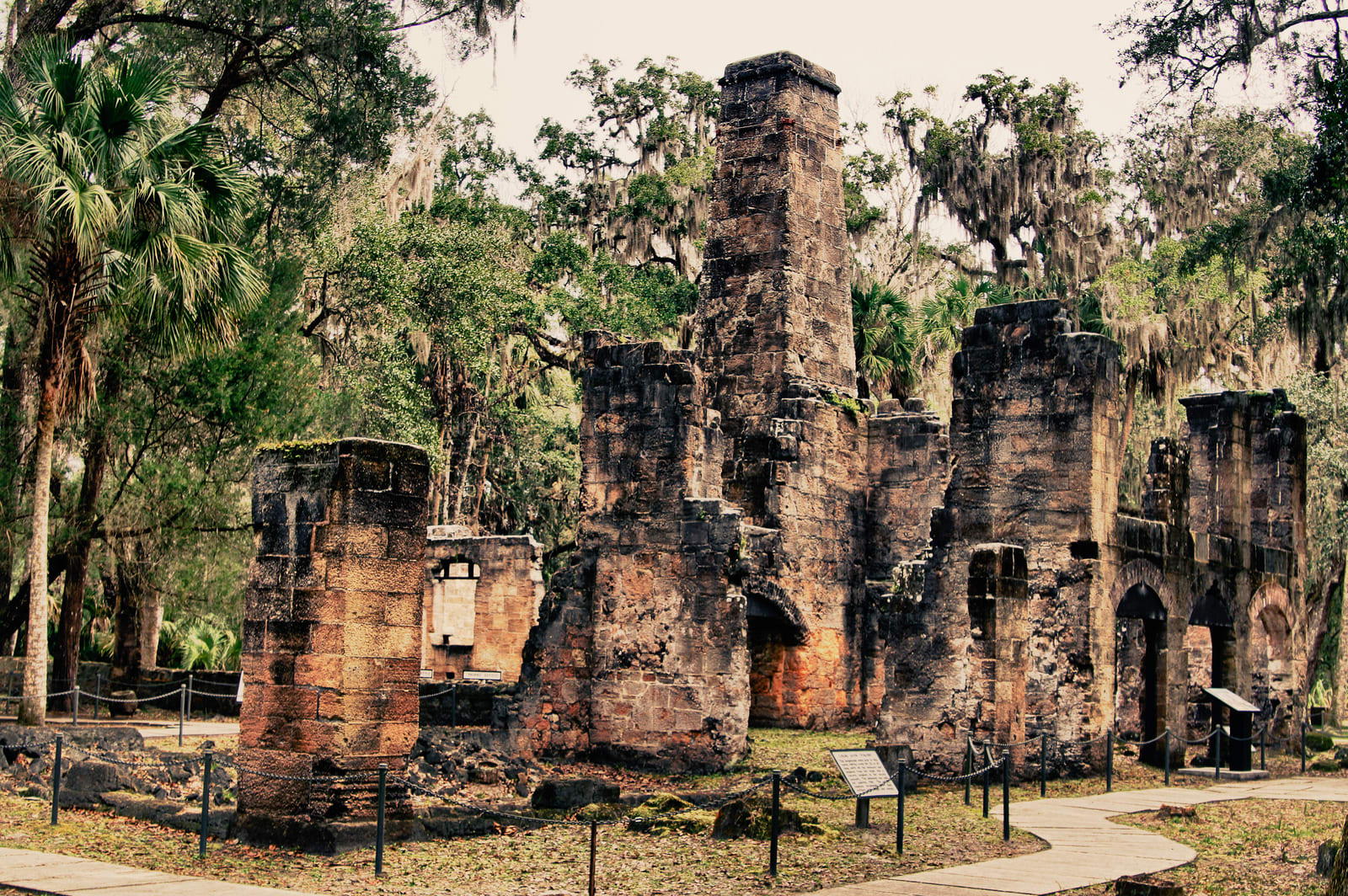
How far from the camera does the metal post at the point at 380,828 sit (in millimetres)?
9734

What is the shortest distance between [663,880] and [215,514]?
14.4 m

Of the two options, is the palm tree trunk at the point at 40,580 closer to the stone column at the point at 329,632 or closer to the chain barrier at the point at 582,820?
the stone column at the point at 329,632

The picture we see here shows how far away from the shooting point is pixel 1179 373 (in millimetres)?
32406

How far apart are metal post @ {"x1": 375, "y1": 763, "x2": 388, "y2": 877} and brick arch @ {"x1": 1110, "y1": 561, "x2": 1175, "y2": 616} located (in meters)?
9.85

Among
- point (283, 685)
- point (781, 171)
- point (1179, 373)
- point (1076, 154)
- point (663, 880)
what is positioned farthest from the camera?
point (1076, 154)

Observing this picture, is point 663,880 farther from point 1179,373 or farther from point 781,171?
point 1179,373

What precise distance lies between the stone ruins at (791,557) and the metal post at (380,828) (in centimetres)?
48

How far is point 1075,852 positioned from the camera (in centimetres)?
1088

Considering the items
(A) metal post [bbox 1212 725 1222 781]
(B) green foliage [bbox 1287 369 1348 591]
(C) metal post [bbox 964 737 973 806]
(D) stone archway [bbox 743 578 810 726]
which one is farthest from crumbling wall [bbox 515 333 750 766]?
(B) green foliage [bbox 1287 369 1348 591]

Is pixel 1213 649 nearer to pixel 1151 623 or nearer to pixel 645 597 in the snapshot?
pixel 1151 623

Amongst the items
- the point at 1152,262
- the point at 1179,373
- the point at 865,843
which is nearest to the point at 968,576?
the point at 865,843

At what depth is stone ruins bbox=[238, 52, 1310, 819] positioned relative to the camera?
10977mm

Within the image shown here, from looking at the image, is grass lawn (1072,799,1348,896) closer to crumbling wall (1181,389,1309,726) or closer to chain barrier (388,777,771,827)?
chain barrier (388,777,771,827)

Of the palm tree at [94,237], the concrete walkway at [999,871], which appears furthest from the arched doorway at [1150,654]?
the palm tree at [94,237]
